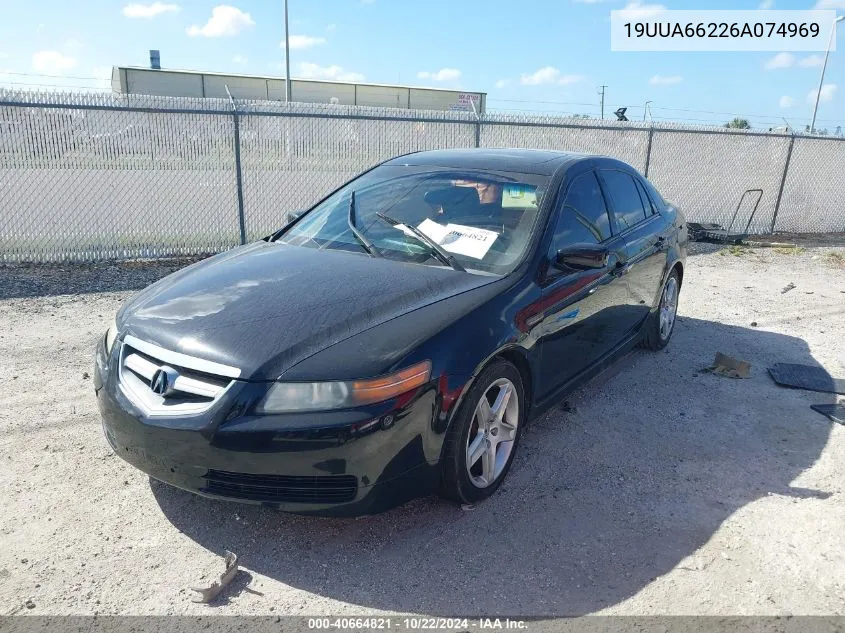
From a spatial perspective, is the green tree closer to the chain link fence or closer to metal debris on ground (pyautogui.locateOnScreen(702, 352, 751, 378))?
the chain link fence

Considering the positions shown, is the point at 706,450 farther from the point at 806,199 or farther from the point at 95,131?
the point at 806,199

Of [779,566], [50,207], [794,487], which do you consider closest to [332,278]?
[779,566]

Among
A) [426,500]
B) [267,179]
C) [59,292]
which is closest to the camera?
[426,500]

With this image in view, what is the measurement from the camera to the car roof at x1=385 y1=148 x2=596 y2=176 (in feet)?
13.7

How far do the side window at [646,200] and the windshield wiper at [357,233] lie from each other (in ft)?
7.78

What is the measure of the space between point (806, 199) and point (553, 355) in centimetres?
1146

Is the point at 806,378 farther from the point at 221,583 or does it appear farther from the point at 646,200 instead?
the point at 221,583

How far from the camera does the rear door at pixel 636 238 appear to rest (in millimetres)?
4652

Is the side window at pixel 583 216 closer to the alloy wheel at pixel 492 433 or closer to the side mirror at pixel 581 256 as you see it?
the side mirror at pixel 581 256

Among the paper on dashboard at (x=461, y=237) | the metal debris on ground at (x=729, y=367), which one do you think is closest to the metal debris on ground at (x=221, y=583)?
the paper on dashboard at (x=461, y=237)

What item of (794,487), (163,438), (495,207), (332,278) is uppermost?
(495,207)

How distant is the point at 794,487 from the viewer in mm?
3596

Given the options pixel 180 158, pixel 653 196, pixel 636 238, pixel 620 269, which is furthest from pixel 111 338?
pixel 180 158

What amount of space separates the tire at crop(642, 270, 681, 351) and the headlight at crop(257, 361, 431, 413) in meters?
3.31
